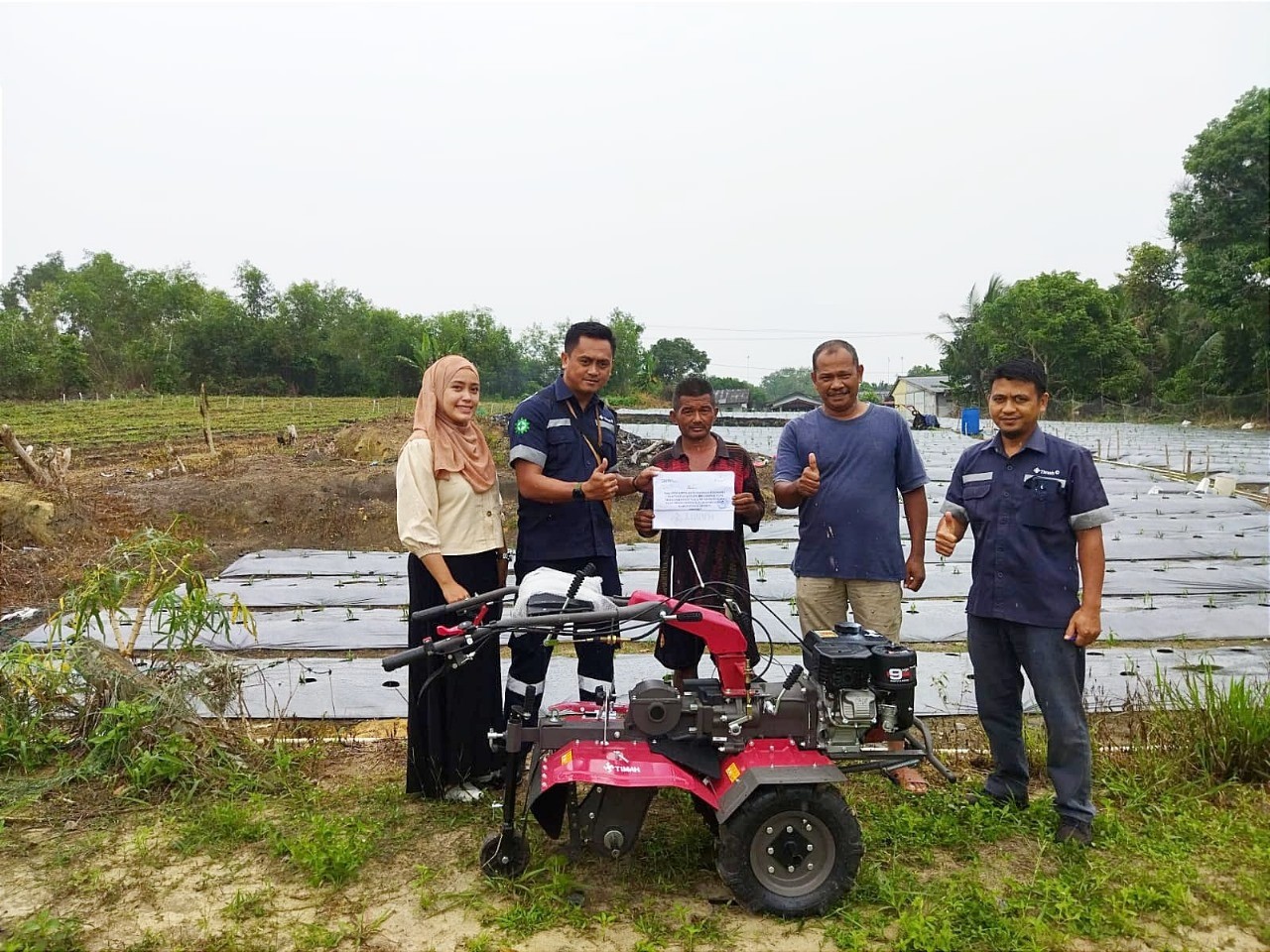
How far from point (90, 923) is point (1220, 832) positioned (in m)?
3.52

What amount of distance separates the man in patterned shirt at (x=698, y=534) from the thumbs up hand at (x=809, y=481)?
0.54ft

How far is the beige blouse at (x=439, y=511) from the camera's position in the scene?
8.94 ft

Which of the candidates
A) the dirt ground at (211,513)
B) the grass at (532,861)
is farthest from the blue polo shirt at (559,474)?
the dirt ground at (211,513)

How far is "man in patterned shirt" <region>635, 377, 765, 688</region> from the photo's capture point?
9.71 ft

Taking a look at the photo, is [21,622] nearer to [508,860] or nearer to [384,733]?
[384,733]

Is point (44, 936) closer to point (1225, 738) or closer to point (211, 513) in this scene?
point (1225, 738)

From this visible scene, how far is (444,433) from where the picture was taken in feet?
9.27

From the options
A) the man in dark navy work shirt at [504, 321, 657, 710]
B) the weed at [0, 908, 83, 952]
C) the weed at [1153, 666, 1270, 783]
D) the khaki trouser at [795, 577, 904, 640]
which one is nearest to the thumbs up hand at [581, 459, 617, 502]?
the man in dark navy work shirt at [504, 321, 657, 710]

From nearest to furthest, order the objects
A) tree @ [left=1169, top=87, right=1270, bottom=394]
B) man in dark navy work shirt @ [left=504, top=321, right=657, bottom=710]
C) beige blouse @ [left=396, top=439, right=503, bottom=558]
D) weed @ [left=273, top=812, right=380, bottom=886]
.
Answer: weed @ [left=273, top=812, right=380, bottom=886], beige blouse @ [left=396, top=439, right=503, bottom=558], man in dark navy work shirt @ [left=504, top=321, right=657, bottom=710], tree @ [left=1169, top=87, right=1270, bottom=394]

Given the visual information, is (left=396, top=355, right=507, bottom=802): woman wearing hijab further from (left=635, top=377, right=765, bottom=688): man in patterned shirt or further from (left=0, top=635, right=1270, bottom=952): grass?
(left=635, top=377, right=765, bottom=688): man in patterned shirt

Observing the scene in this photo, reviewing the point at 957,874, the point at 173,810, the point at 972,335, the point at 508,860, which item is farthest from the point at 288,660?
the point at 972,335

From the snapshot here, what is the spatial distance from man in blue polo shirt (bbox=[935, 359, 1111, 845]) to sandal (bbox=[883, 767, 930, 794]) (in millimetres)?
477

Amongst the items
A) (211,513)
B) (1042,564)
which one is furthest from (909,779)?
(211,513)

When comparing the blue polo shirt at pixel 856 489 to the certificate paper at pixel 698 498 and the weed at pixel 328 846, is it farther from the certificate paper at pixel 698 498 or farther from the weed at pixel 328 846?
the weed at pixel 328 846
